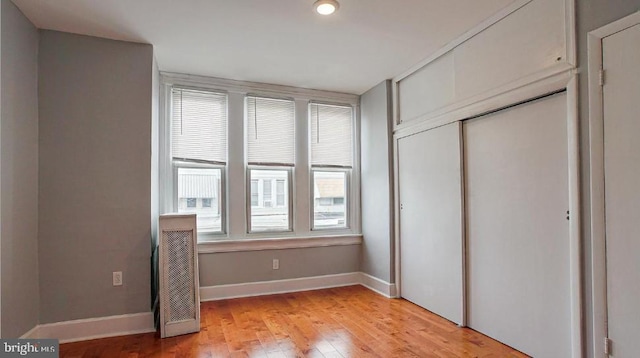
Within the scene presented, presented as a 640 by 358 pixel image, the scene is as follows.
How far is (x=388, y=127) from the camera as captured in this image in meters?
4.09

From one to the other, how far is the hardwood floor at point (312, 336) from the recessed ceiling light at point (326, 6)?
8.11 ft

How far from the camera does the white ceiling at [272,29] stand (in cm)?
252

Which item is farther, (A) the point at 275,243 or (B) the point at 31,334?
(A) the point at 275,243

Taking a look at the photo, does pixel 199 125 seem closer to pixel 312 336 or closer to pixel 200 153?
pixel 200 153

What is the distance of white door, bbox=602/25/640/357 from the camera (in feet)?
5.98

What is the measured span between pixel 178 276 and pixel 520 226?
8.98ft

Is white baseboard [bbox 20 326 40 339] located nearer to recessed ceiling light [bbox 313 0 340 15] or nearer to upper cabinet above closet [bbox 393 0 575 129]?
recessed ceiling light [bbox 313 0 340 15]

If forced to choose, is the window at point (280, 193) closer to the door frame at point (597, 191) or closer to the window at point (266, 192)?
the window at point (266, 192)

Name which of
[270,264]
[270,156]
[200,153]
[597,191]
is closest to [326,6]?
[597,191]

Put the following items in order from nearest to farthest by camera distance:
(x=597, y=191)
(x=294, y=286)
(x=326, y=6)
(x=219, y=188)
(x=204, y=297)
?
(x=597, y=191)
(x=326, y=6)
(x=204, y=297)
(x=219, y=188)
(x=294, y=286)

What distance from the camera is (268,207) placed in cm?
433

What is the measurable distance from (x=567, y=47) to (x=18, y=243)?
12.7ft

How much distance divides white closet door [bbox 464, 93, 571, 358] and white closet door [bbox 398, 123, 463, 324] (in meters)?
0.13

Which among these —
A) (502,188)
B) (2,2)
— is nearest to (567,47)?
(502,188)
